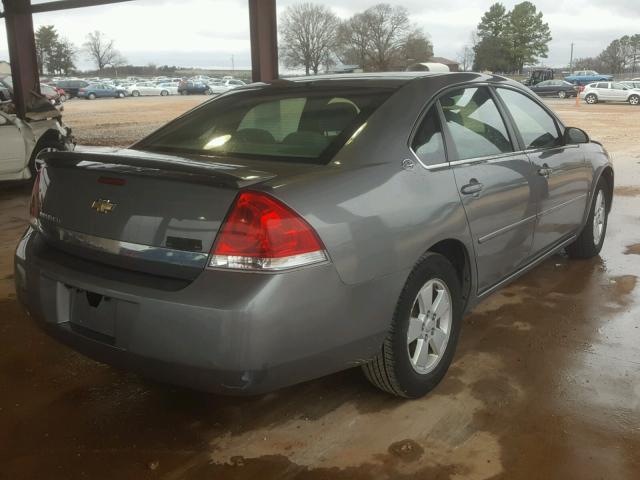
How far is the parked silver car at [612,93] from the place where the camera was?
33.7m

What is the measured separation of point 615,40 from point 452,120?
71818mm

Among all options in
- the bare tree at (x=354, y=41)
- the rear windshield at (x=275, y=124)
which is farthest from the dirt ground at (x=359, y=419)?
the bare tree at (x=354, y=41)

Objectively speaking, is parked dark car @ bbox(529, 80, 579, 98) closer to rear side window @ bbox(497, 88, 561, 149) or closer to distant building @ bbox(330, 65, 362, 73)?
distant building @ bbox(330, 65, 362, 73)

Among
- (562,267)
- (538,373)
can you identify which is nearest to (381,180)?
(538,373)

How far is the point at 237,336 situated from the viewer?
2.11 metres

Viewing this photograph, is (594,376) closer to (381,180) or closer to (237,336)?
(381,180)

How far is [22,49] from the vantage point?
11.7 metres

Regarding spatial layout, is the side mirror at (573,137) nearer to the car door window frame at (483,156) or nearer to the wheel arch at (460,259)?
the car door window frame at (483,156)

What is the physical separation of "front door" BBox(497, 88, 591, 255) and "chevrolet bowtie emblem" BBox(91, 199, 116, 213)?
2.39 m

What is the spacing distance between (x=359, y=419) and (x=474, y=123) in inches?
66.0

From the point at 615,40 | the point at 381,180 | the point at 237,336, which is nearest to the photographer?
the point at 237,336

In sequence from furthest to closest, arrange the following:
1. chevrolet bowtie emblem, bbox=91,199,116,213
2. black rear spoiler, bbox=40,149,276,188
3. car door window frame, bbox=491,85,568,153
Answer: car door window frame, bbox=491,85,568,153 < chevrolet bowtie emblem, bbox=91,199,116,213 < black rear spoiler, bbox=40,149,276,188

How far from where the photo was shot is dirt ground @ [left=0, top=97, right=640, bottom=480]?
7.91ft

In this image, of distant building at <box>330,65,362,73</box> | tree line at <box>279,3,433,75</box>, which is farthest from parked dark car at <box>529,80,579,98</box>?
distant building at <box>330,65,362,73</box>
